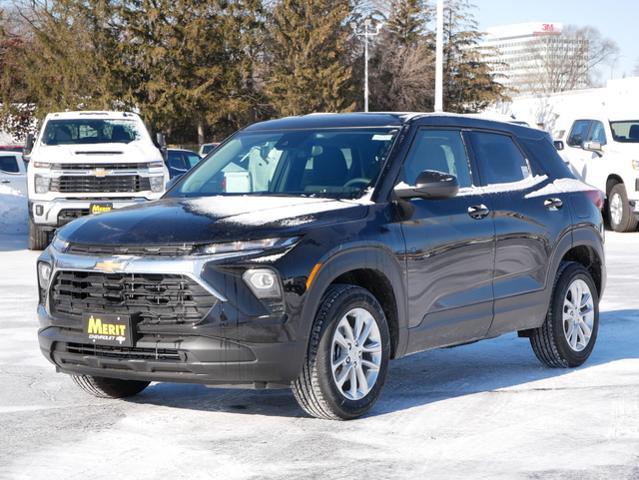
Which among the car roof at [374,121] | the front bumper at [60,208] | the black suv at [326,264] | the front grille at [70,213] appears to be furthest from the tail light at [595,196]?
the front grille at [70,213]

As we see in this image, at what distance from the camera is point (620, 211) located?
888 inches

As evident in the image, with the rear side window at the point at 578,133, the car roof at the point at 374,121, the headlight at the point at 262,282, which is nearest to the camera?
the headlight at the point at 262,282

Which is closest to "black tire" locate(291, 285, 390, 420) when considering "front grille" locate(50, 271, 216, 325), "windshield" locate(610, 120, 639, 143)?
"front grille" locate(50, 271, 216, 325)

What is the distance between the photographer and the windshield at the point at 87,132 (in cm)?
1894

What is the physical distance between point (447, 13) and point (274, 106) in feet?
79.1

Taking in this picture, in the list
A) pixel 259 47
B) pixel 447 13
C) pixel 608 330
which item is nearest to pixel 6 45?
pixel 259 47

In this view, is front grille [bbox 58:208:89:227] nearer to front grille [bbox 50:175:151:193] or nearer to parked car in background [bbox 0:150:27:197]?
front grille [bbox 50:175:151:193]

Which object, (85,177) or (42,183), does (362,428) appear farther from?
(42,183)

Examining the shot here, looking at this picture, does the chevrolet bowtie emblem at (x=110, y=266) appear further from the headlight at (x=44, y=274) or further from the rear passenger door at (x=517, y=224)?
the rear passenger door at (x=517, y=224)

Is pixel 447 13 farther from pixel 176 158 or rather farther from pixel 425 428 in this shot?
pixel 425 428

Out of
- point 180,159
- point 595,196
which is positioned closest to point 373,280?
point 595,196

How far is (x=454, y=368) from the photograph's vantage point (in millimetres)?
8656

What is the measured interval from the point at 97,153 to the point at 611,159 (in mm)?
9415

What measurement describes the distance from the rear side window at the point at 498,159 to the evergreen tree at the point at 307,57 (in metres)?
54.1
